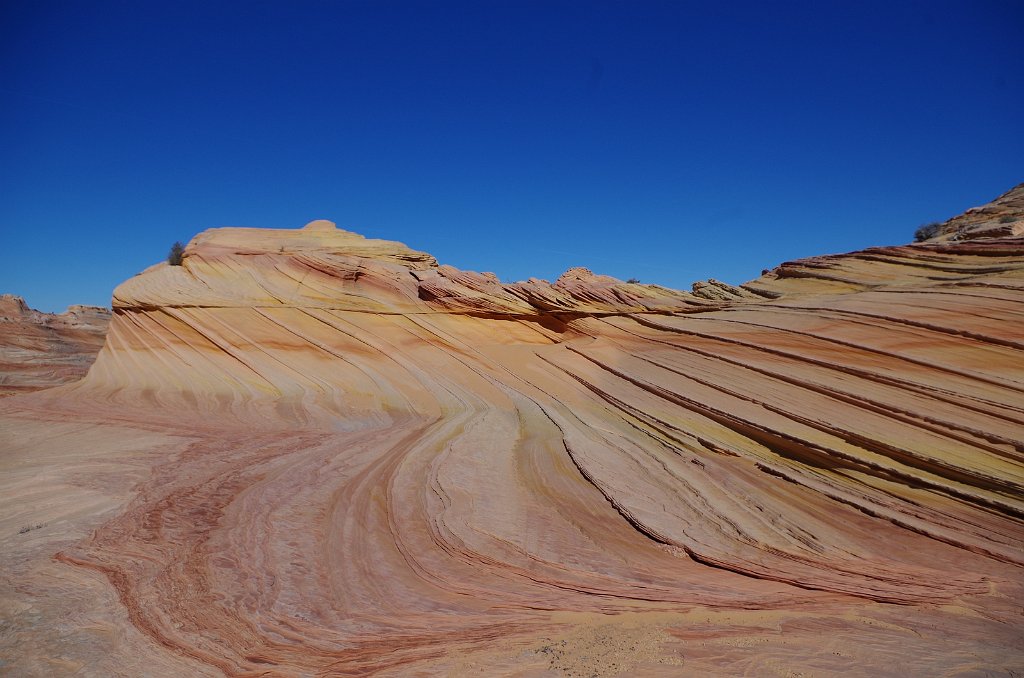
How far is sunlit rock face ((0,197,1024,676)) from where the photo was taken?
4.28m

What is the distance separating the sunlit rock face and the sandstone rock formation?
6.97 metres

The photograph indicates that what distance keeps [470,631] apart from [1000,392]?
9.15 meters

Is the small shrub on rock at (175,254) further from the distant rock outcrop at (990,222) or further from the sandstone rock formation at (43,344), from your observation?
the distant rock outcrop at (990,222)

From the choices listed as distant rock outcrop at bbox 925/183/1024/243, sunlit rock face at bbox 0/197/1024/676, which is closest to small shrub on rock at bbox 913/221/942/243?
distant rock outcrop at bbox 925/183/1024/243

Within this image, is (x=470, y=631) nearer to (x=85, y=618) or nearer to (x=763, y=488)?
(x=85, y=618)

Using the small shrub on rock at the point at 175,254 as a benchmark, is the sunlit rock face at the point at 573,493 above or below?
below

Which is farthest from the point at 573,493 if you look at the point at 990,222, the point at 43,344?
the point at 43,344

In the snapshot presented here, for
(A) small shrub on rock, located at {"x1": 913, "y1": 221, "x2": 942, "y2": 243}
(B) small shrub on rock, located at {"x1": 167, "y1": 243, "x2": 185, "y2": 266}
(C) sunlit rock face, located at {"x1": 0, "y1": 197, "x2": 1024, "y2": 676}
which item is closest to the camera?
(C) sunlit rock face, located at {"x1": 0, "y1": 197, "x2": 1024, "y2": 676}

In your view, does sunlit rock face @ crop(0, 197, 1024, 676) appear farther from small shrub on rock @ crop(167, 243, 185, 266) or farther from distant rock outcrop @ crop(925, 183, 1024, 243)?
small shrub on rock @ crop(167, 243, 185, 266)

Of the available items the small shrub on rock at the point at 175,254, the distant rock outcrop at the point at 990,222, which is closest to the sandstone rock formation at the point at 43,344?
the small shrub on rock at the point at 175,254

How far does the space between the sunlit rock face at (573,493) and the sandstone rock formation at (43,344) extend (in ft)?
22.9

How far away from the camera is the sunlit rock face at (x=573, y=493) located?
14.0 ft

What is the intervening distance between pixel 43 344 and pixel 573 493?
33356 millimetres

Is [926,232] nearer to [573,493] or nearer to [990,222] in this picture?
[990,222]
